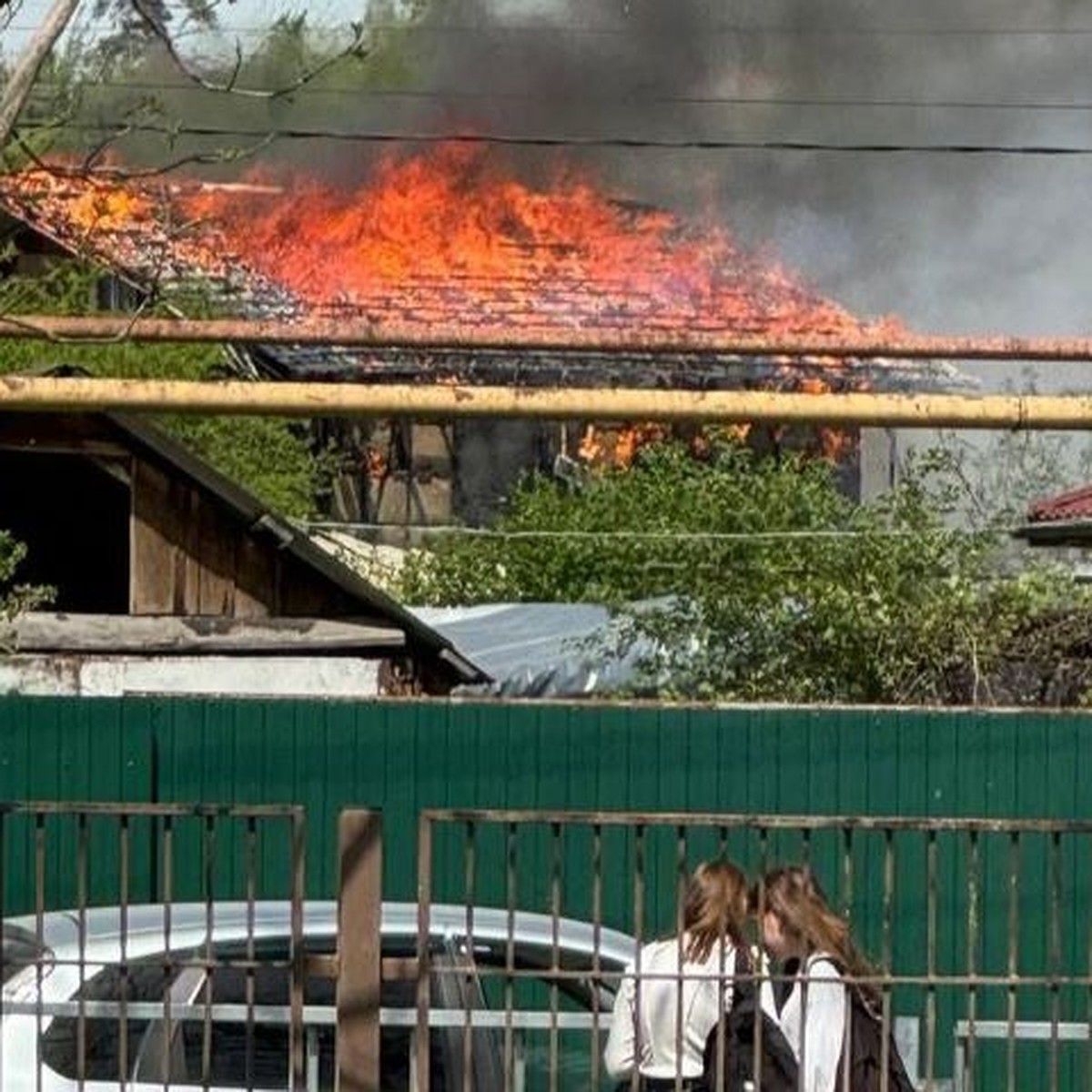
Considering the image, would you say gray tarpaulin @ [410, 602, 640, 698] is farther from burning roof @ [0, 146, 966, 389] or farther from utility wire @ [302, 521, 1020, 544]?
burning roof @ [0, 146, 966, 389]

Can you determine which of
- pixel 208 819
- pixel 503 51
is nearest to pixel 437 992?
pixel 208 819

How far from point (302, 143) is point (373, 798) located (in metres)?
36.1

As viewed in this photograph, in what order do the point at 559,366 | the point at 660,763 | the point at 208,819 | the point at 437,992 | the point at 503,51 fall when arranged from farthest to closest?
the point at 503,51 < the point at 559,366 < the point at 660,763 < the point at 437,992 < the point at 208,819

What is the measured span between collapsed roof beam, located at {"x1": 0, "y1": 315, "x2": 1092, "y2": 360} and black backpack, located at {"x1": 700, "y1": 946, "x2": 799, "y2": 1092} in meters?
1.63

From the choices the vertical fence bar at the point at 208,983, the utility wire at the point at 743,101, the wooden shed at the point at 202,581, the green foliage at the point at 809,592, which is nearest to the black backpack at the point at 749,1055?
the vertical fence bar at the point at 208,983

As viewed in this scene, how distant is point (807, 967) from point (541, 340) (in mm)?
1699

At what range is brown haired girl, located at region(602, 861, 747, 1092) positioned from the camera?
726 centimetres

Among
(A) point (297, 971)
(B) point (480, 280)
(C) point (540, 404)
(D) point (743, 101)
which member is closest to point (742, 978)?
(A) point (297, 971)

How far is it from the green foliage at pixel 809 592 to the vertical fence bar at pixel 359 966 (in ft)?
45.4

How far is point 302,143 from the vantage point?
4762 centimetres

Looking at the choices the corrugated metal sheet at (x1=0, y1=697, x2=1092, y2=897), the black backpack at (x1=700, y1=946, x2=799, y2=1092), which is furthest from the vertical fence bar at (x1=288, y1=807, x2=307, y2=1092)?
the corrugated metal sheet at (x1=0, y1=697, x2=1092, y2=897)

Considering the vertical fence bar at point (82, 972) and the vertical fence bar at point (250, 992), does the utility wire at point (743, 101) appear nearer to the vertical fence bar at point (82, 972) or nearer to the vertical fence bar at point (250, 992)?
the vertical fence bar at point (250, 992)

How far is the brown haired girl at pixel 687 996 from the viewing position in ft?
23.8

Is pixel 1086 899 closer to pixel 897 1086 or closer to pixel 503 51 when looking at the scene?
pixel 897 1086
